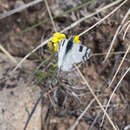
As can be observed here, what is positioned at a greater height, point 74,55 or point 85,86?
point 74,55

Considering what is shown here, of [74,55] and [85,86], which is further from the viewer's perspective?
[85,86]

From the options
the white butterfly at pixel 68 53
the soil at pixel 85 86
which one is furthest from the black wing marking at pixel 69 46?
the soil at pixel 85 86

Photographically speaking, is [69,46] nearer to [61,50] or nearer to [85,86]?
[61,50]

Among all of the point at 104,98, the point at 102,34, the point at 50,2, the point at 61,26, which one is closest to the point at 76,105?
the point at 104,98

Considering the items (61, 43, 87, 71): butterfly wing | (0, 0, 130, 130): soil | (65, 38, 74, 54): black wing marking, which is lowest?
(0, 0, 130, 130): soil

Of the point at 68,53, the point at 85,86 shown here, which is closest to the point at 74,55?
the point at 68,53

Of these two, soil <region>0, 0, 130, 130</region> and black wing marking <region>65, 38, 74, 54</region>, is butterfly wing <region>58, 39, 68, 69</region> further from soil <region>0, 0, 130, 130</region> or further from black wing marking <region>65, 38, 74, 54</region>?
soil <region>0, 0, 130, 130</region>

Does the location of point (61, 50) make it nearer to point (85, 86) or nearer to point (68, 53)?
point (68, 53)

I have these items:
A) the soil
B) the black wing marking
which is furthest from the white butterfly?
the soil

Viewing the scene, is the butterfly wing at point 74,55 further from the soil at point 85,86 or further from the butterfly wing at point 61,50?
the soil at point 85,86

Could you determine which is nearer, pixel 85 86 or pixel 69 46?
pixel 69 46

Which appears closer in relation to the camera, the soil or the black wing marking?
the black wing marking

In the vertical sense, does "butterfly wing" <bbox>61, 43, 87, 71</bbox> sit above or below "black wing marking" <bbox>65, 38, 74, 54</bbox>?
below
